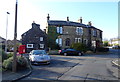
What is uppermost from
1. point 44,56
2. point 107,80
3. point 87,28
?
point 87,28

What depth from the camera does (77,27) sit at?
39.0 m

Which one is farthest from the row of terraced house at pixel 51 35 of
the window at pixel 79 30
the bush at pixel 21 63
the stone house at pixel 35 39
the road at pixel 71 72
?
the bush at pixel 21 63

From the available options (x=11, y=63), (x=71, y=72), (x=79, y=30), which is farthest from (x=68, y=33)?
(x=11, y=63)

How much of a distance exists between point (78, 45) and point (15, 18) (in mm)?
22351

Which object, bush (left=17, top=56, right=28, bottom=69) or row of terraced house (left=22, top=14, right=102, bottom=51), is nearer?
bush (left=17, top=56, right=28, bottom=69)

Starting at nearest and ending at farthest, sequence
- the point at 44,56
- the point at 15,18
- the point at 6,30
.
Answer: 1. the point at 15,18
2. the point at 44,56
3. the point at 6,30

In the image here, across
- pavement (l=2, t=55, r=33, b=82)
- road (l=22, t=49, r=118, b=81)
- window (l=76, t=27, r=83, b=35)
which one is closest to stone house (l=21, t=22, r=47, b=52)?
window (l=76, t=27, r=83, b=35)

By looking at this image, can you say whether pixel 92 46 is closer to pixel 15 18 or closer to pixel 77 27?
pixel 77 27

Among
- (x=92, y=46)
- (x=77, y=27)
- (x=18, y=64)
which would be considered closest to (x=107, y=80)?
(x=18, y=64)

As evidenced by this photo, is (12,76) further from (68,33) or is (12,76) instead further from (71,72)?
(68,33)

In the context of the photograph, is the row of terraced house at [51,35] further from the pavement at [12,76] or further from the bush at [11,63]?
the pavement at [12,76]

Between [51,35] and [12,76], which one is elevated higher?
[51,35]

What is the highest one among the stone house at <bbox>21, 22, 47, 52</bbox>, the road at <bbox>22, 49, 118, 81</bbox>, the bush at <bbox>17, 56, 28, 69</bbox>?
the stone house at <bbox>21, 22, 47, 52</bbox>

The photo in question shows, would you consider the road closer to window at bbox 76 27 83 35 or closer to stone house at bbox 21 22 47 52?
stone house at bbox 21 22 47 52
